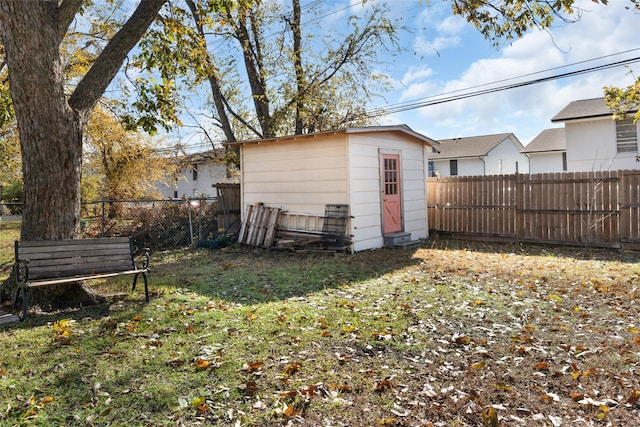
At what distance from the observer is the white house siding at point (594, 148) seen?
16250mm

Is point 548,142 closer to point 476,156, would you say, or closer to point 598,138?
point 476,156

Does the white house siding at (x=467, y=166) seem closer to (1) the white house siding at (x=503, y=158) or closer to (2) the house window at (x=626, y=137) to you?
(1) the white house siding at (x=503, y=158)

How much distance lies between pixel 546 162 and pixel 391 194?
2104 centimetres

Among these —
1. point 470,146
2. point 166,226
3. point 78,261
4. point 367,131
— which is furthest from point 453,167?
point 78,261

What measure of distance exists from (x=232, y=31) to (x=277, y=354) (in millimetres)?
14356

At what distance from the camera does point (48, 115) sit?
4977 mm

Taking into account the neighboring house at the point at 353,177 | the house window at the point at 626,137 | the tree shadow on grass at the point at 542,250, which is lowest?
the tree shadow on grass at the point at 542,250

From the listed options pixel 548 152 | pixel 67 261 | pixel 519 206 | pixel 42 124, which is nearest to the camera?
pixel 42 124

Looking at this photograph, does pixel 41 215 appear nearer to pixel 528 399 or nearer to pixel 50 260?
pixel 50 260

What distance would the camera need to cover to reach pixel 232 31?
50.2ft

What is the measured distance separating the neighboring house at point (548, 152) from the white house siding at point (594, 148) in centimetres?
982

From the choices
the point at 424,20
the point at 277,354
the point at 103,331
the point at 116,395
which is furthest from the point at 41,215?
the point at 424,20

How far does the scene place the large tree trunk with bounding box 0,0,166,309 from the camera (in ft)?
15.9

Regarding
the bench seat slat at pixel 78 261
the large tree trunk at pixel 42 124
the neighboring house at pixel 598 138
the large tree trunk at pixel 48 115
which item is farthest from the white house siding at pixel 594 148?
the large tree trunk at pixel 42 124
